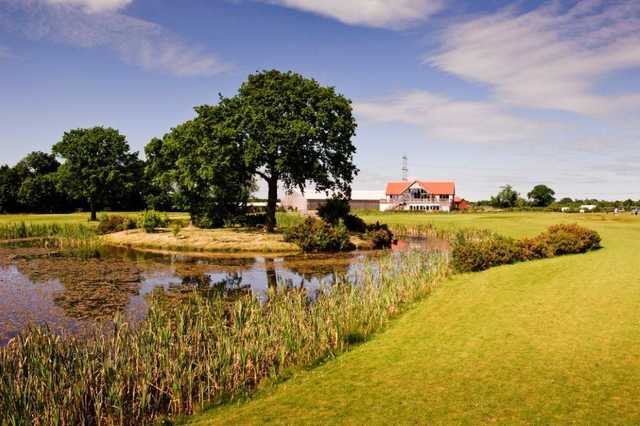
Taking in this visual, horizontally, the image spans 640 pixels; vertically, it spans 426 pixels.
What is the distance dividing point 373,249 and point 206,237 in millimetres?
16006

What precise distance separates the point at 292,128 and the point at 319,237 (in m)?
10.5

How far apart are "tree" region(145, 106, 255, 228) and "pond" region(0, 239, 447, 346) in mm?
10537

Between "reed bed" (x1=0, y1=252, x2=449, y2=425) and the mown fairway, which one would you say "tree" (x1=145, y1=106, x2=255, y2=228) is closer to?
"reed bed" (x1=0, y1=252, x2=449, y2=425)

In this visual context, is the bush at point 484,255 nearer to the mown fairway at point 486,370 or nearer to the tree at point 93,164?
the mown fairway at point 486,370

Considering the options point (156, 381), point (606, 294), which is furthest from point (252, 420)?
point (606, 294)

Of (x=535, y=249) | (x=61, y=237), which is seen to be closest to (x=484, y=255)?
(x=535, y=249)

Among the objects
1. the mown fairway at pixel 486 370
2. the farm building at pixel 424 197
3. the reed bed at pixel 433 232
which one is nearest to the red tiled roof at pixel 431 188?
the farm building at pixel 424 197

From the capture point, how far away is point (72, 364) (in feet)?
37.4

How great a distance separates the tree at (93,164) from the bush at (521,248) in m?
56.0

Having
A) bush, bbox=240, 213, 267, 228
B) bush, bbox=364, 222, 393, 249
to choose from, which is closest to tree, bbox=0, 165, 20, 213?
bush, bbox=240, 213, 267, 228

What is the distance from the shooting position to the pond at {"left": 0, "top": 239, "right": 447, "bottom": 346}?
60.0 ft

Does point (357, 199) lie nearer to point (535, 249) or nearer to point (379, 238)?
point (379, 238)

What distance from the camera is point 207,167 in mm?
43750

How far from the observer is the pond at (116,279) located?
1828 centimetres
